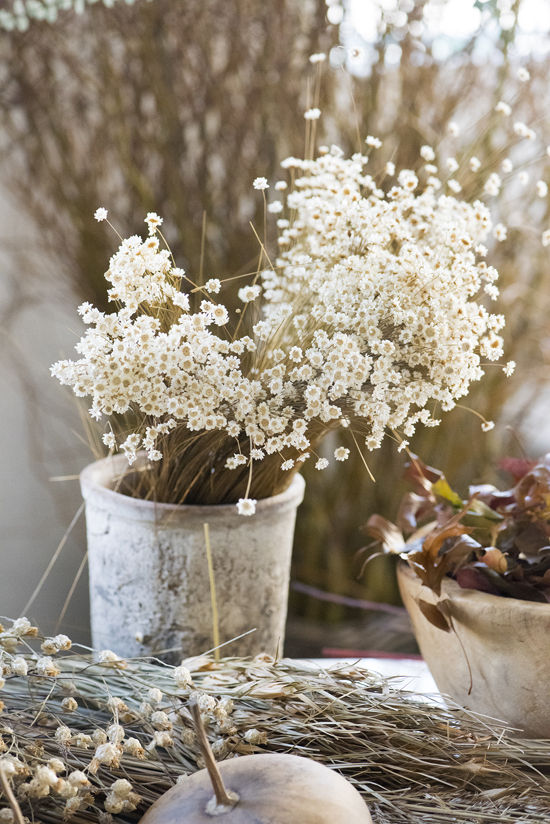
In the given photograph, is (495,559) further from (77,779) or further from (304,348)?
(77,779)

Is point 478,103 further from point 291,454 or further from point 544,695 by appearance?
point 544,695

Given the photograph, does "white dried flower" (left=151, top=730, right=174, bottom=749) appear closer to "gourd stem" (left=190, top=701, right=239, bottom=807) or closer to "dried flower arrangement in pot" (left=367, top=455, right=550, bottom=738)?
"gourd stem" (left=190, top=701, right=239, bottom=807)

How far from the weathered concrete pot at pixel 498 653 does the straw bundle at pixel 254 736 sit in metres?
0.02

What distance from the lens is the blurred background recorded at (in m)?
1.28

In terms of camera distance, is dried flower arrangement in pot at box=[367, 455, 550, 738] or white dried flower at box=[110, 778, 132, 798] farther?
dried flower arrangement in pot at box=[367, 455, 550, 738]

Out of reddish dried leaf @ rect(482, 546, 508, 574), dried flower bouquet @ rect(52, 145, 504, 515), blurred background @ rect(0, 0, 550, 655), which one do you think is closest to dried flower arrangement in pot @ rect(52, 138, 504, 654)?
dried flower bouquet @ rect(52, 145, 504, 515)

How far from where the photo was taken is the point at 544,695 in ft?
2.18

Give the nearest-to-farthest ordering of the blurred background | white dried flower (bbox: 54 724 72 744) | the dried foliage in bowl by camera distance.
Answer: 1. white dried flower (bbox: 54 724 72 744)
2. the dried foliage in bowl
3. the blurred background

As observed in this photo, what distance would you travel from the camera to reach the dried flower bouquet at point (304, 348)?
62cm

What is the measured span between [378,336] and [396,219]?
0.43ft

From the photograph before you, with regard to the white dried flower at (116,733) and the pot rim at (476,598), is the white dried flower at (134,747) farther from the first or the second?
the pot rim at (476,598)

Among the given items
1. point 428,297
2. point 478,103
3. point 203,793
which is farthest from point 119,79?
point 203,793

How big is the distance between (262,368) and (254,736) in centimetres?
29

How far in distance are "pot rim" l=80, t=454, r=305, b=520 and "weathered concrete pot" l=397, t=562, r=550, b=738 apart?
0.50ft
